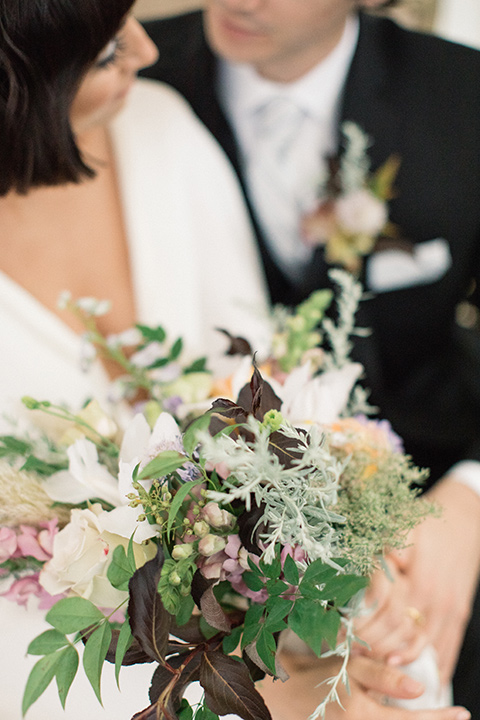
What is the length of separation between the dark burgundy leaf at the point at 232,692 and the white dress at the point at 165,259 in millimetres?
501

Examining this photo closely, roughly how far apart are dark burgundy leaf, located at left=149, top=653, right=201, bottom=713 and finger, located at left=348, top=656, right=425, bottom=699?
0.88 ft

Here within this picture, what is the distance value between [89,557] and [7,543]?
10 cm

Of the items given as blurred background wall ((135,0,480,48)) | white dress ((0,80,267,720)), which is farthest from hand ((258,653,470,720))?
blurred background wall ((135,0,480,48))

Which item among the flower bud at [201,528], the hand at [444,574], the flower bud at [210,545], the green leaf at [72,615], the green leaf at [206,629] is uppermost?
the flower bud at [201,528]

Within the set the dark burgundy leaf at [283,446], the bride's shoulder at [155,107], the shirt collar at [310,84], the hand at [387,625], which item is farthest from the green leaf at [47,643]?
the shirt collar at [310,84]

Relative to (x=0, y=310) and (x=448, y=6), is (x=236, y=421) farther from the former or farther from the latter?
(x=448, y=6)

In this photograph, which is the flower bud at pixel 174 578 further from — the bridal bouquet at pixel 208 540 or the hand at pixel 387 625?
the hand at pixel 387 625

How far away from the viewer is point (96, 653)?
1.41ft

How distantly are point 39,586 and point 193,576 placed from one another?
201mm

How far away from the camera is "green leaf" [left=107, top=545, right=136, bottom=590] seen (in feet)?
1.44

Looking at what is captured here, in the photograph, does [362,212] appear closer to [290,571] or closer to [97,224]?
[97,224]

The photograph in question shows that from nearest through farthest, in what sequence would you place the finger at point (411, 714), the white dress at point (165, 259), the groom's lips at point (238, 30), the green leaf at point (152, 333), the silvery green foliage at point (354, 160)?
the finger at point (411, 714), the green leaf at point (152, 333), the white dress at point (165, 259), the groom's lips at point (238, 30), the silvery green foliage at point (354, 160)

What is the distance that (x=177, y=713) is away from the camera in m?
0.45

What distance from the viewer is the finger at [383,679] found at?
0.62 meters
